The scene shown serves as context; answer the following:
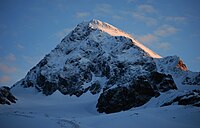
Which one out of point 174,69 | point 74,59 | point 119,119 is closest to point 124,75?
point 174,69

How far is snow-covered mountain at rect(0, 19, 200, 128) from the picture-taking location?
2943 inches

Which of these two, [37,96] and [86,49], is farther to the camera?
[86,49]

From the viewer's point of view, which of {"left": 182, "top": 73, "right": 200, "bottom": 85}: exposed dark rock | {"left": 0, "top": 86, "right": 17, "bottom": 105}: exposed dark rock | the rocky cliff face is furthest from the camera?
{"left": 182, "top": 73, "right": 200, "bottom": 85}: exposed dark rock

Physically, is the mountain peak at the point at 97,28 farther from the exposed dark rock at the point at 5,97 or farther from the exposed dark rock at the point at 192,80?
the exposed dark rock at the point at 5,97

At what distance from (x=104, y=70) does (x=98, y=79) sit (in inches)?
177

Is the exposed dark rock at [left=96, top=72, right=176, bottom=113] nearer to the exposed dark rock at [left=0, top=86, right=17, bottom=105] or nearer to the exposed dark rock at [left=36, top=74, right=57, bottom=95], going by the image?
the exposed dark rock at [left=0, top=86, right=17, bottom=105]

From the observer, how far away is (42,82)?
113m

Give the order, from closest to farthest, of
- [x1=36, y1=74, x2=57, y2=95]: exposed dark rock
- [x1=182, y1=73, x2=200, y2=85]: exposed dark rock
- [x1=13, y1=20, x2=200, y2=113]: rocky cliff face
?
[x1=13, y1=20, x2=200, y2=113]: rocky cliff face
[x1=182, y1=73, x2=200, y2=85]: exposed dark rock
[x1=36, y1=74, x2=57, y2=95]: exposed dark rock

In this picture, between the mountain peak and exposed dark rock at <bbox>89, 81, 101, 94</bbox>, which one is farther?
A: the mountain peak

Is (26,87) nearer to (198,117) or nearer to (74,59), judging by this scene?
(74,59)

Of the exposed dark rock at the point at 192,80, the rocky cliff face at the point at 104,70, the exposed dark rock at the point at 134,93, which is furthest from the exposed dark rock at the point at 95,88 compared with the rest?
the exposed dark rock at the point at 192,80

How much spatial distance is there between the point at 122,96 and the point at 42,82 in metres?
46.4

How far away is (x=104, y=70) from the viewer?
106 m

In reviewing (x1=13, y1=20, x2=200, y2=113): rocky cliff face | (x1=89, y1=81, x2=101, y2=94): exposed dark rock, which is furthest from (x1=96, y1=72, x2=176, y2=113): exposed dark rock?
(x1=89, y1=81, x2=101, y2=94): exposed dark rock
